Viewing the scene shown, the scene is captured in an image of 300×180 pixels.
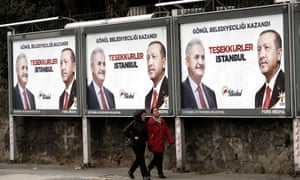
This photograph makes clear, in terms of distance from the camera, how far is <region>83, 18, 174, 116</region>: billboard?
16000 millimetres

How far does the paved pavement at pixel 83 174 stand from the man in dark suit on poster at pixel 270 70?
1.65 m

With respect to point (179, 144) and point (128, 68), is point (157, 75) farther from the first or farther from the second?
point (179, 144)

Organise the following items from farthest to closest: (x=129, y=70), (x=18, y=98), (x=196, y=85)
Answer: (x=18, y=98), (x=129, y=70), (x=196, y=85)

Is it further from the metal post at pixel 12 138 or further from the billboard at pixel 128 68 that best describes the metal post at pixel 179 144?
the metal post at pixel 12 138

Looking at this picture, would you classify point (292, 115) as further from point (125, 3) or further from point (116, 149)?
point (125, 3)

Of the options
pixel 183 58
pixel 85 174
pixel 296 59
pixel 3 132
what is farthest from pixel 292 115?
pixel 3 132

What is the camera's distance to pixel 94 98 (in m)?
17.5

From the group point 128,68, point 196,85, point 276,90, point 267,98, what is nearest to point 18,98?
point 128,68

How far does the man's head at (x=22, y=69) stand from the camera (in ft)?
63.6

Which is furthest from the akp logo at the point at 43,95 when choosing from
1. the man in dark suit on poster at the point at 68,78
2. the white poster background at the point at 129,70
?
the white poster background at the point at 129,70

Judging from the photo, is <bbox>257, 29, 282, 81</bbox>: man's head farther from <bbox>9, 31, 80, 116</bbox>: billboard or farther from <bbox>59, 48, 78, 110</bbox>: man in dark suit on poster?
<bbox>59, 48, 78, 110</bbox>: man in dark suit on poster

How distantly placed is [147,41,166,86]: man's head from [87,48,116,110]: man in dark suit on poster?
1.48m

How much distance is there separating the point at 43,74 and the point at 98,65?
2.29m

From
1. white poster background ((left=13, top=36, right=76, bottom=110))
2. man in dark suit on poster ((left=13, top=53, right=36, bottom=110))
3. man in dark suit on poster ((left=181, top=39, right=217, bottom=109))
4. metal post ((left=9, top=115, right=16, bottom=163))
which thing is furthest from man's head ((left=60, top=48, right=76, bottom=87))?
man in dark suit on poster ((left=181, top=39, right=217, bottom=109))
